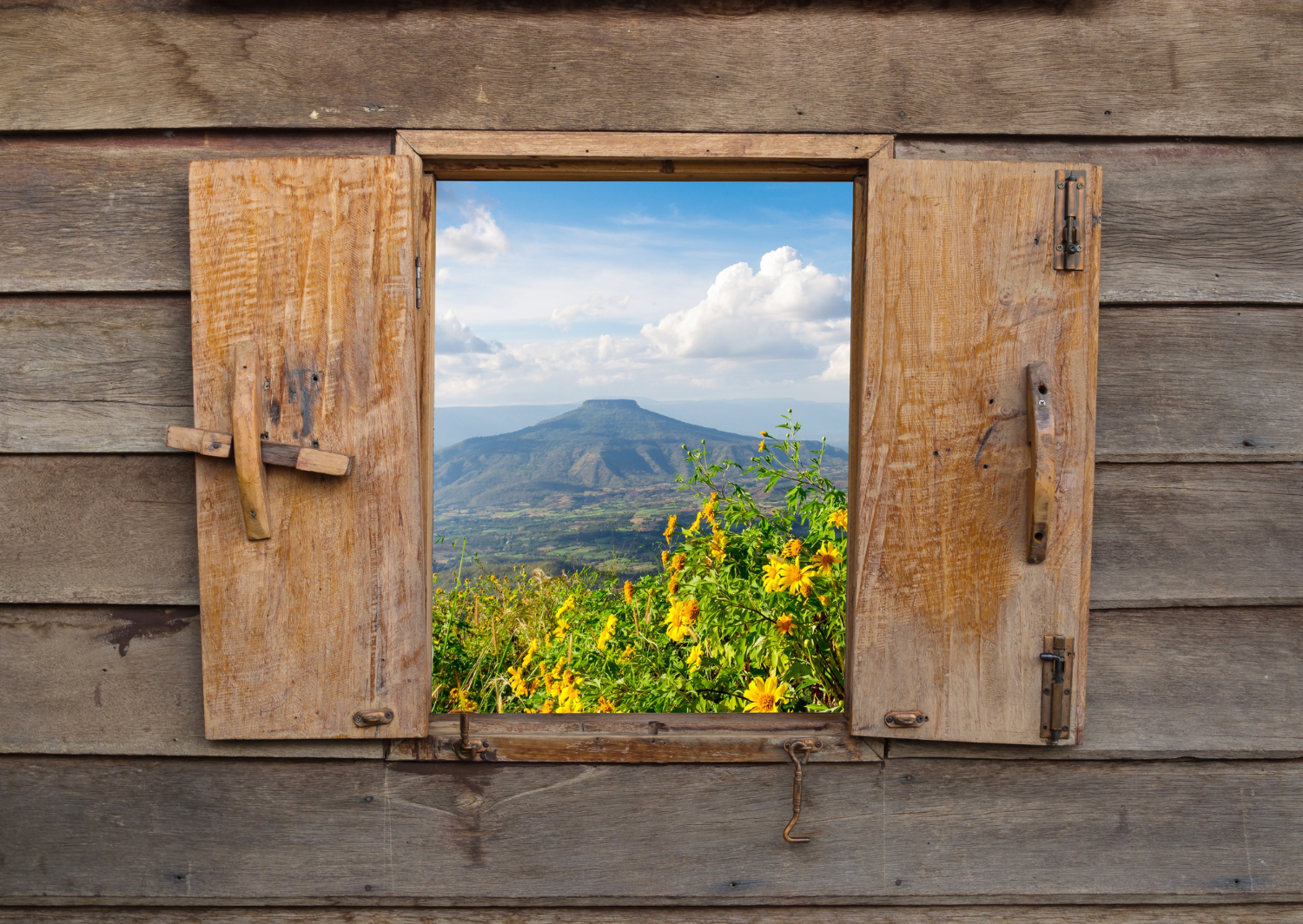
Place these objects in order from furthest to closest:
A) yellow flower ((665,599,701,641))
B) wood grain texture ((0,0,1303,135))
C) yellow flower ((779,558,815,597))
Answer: yellow flower ((665,599,701,641)) → yellow flower ((779,558,815,597)) → wood grain texture ((0,0,1303,135))

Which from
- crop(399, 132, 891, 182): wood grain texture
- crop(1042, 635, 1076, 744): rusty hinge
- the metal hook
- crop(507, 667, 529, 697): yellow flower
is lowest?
crop(507, 667, 529, 697): yellow flower

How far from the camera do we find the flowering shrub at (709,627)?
199 cm

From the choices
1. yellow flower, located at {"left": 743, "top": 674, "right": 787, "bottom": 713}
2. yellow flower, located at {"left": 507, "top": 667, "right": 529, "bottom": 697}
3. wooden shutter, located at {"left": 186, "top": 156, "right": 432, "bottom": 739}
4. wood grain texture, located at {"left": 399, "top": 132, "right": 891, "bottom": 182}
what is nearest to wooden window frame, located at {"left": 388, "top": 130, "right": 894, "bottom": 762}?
wood grain texture, located at {"left": 399, "top": 132, "right": 891, "bottom": 182}

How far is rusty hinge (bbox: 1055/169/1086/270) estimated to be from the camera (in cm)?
123

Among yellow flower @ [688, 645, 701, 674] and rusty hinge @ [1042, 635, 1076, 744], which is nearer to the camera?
rusty hinge @ [1042, 635, 1076, 744]

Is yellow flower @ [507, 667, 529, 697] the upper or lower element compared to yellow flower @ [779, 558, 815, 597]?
lower

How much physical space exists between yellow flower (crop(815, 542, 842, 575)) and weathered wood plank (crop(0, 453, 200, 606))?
1.39 m

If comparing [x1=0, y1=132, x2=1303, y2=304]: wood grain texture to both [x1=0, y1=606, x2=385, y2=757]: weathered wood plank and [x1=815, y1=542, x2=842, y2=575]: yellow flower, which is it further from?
[x1=815, y1=542, x2=842, y2=575]: yellow flower

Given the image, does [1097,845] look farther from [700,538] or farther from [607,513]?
[607,513]

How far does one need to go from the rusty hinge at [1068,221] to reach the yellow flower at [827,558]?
0.88 metres

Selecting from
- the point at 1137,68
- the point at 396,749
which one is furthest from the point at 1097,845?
the point at 1137,68

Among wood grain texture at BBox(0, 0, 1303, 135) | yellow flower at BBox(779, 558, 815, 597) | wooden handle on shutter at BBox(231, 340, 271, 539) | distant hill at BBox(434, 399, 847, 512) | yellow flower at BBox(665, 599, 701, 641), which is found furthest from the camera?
distant hill at BBox(434, 399, 847, 512)

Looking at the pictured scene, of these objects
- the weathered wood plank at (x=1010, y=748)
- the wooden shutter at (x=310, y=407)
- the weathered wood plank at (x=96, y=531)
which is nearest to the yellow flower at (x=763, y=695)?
the weathered wood plank at (x=1010, y=748)

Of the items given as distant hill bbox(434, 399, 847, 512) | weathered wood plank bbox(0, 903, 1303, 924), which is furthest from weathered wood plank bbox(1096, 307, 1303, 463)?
distant hill bbox(434, 399, 847, 512)
